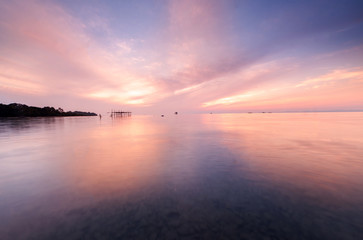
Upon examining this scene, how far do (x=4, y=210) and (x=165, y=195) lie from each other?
18.6ft

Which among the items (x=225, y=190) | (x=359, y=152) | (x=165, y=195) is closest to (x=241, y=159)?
(x=225, y=190)

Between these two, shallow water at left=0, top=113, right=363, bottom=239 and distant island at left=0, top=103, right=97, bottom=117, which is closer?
shallow water at left=0, top=113, right=363, bottom=239

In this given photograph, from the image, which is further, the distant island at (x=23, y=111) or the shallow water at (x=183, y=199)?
the distant island at (x=23, y=111)

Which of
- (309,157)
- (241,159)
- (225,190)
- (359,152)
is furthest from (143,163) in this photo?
(359,152)

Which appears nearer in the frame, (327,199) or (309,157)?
(327,199)

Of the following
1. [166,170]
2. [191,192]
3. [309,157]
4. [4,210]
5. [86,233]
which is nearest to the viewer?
[86,233]

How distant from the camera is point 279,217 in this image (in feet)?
15.2

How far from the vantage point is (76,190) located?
6.50m

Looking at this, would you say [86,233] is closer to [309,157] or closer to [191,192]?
[191,192]

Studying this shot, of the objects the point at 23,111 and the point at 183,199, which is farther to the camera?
the point at 23,111

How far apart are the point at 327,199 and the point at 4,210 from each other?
1192 centimetres

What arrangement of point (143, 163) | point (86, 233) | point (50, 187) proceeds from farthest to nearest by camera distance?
point (143, 163), point (50, 187), point (86, 233)

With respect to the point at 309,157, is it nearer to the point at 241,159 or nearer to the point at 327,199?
the point at 241,159

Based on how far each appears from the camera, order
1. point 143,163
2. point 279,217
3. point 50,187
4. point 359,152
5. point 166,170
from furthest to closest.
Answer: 1. point 359,152
2. point 143,163
3. point 166,170
4. point 50,187
5. point 279,217
